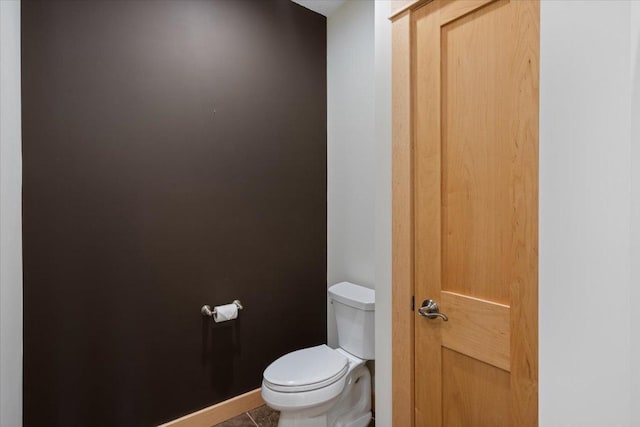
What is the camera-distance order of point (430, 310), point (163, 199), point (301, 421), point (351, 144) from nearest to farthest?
point (430, 310)
point (301, 421)
point (163, 199)
point (351, 144)

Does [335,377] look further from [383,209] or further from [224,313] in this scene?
[383,209]

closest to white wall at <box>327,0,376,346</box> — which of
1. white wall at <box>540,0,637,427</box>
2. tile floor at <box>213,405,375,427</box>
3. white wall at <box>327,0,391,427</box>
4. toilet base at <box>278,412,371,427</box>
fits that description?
white wall at <box>327,0,391,427</box>

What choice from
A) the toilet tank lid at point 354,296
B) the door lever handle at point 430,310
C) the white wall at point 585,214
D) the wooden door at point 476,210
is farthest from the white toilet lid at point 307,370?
the white wall at point 585,214

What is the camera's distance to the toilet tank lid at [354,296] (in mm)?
1861

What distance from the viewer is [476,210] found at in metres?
1.11

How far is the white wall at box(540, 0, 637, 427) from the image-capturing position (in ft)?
2.63

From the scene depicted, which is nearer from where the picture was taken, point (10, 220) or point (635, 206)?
point (635, 206)

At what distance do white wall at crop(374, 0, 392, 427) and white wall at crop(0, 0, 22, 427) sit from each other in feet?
4.59

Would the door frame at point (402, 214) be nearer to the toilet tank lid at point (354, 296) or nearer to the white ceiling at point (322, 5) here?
the toilet tank lid at point (354, 296)

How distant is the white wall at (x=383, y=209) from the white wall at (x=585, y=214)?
0.57 m

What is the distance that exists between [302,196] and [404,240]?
1.16 meters

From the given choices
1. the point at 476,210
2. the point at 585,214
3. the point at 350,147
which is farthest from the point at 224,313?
the point at 585,214

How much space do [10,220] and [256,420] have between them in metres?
1.68

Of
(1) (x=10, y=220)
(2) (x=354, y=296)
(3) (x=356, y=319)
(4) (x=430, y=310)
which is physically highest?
(1) (x=10, y=220)
